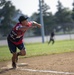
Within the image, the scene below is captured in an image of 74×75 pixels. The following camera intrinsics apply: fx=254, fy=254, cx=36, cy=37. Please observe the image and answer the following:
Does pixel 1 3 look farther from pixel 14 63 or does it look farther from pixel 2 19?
pixel 14 63

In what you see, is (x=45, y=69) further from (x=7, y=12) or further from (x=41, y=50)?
(x=7, y=12)

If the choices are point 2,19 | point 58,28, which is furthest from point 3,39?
point 2,19

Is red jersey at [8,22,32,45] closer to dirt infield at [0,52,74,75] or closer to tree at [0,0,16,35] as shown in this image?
dirt infield at [0,52,74,75]

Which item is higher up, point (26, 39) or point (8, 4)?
point (8, 4)

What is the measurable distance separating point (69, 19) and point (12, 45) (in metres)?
60.5

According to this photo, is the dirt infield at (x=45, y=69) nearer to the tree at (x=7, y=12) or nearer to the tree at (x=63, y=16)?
the tree at (x=7, y=12)

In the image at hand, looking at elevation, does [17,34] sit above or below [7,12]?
below

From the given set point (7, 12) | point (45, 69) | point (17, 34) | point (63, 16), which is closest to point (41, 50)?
point (17, 34)

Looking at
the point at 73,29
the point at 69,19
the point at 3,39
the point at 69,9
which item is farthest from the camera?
the point at 69,9

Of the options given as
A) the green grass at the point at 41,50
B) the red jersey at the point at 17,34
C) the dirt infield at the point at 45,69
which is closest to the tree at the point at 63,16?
the green grass at the point at 41,50

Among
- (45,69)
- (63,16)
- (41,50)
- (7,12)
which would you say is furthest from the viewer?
(63,16)

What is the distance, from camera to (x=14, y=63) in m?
9.37

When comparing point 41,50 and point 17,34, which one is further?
point 41,50

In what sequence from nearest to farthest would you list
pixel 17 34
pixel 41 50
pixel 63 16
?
pixel 17 34, pixel 41 50, pixel 63 16
